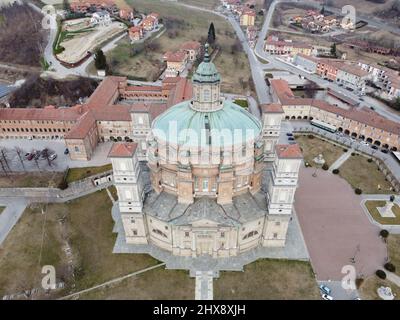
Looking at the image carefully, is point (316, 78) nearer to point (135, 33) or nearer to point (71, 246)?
point (135, 33)

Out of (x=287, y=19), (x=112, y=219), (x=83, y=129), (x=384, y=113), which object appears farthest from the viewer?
(x=287, y=19)

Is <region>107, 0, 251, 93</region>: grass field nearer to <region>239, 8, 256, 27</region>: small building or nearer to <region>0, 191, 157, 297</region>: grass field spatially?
<region>239, 8, 256, 27</region>: small building

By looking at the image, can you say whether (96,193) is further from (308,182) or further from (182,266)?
(308,182)

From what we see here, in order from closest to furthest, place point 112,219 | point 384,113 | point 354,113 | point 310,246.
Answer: point 310,246
point 112,219
point 354,113
point 384,113

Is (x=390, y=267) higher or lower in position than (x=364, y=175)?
higher

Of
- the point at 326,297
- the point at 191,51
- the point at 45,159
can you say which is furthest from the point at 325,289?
the point at 191,51

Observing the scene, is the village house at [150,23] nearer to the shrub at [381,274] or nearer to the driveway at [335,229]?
the driveway at [335,229]

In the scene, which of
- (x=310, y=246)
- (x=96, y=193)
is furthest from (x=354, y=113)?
(x=96, y=193)
